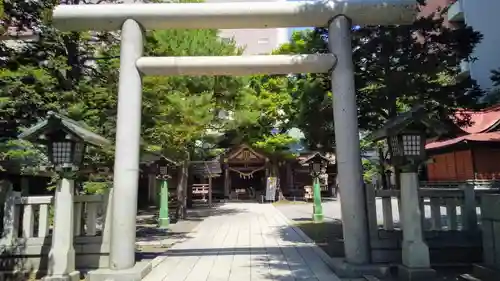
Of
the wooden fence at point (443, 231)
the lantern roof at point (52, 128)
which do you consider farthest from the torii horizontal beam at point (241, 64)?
the wooden fence at point (443, 231)

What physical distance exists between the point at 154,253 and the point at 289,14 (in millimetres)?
5801

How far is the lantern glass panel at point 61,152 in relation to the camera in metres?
5.91

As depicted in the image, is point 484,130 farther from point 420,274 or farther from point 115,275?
point 115,275

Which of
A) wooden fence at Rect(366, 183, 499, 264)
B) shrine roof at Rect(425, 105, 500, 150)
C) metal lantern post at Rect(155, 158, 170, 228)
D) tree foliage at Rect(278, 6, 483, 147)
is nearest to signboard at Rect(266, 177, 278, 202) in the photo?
shrine roof at Rect(425, 105, 500, 150)

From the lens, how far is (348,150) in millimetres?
6316

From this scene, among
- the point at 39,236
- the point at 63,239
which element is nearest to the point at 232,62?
the point at 63,239

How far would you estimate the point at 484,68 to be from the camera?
2208 cm

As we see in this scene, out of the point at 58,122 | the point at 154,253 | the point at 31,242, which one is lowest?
the point at 154,253

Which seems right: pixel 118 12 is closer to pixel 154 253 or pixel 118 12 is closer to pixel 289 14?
pixel 289 14

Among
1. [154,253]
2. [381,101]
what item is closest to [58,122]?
[154,253]

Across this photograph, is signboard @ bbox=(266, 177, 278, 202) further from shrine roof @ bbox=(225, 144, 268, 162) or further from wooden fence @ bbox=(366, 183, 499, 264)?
wooden fence @ bbox=(366, 183, 499, 264)

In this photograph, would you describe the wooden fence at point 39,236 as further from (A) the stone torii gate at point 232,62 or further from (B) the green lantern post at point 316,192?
(B) the green lantern post at point 316,192

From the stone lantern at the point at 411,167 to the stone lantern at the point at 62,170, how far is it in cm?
517

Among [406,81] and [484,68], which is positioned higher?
[484,68]
